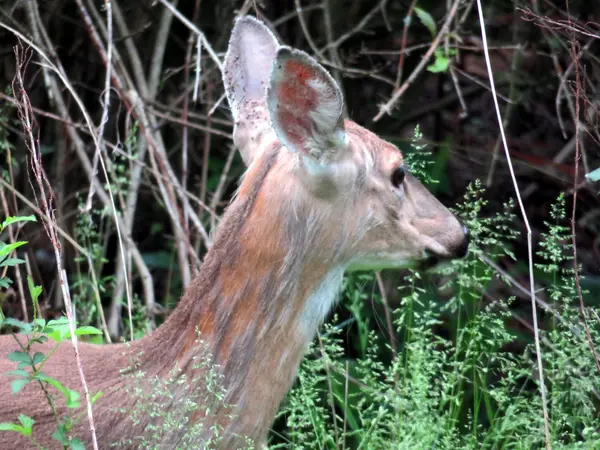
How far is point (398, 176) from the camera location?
337 cm

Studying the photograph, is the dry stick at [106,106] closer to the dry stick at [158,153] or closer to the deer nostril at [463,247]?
the dry stick at [158,153]

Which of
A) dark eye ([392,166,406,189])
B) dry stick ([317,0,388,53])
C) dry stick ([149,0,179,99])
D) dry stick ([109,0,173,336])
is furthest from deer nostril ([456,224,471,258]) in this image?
dry stick ([149,0,179,99])

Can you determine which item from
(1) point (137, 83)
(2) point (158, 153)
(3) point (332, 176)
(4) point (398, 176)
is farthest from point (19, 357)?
(1) point (137, 83)

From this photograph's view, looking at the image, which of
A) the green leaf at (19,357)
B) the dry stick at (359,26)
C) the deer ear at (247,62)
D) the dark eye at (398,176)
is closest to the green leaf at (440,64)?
the dry stick at (359,26)

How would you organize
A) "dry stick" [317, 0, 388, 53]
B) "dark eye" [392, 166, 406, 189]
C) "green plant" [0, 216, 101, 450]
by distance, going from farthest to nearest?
"dry stick" [317, 0, 388, 53]
"dark eye" [392, 166, 406, 189]
"green plant" [0, 216, 101, 450]

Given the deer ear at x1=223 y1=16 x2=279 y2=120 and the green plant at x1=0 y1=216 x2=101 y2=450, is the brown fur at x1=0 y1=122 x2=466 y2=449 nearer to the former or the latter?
the green plant at x1=0 y1=216 x2=101 y2=450

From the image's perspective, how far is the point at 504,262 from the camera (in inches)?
225

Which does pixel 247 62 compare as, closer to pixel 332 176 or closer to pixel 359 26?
pixel 332 176

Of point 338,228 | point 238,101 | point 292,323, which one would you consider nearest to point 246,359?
point 292,323

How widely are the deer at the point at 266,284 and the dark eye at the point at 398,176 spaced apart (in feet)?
0.20

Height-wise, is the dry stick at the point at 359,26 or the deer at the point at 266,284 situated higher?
the dry stick at the point at 359,26

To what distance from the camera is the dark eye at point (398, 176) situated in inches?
132

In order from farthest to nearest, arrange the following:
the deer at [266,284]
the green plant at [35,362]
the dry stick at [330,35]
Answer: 1. the dry stick at [330,35]
2. the deer at [266,284]
3. the green plant at [35,362]

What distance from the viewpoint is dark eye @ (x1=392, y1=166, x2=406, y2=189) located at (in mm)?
3350
